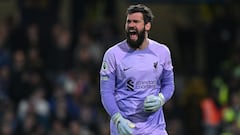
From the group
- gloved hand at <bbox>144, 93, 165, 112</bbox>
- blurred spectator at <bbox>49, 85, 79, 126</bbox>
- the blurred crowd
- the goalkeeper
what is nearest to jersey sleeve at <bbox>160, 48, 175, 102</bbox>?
the goalkeeper

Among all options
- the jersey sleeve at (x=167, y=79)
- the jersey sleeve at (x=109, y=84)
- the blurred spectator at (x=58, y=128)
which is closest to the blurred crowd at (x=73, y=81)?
the blurred spectator at (x=58, y=128)

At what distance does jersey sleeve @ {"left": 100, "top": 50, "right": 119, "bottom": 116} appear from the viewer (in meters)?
8.52

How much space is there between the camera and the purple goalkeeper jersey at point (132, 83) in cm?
859

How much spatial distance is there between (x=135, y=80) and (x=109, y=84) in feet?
0.81

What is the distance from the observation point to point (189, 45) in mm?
18516

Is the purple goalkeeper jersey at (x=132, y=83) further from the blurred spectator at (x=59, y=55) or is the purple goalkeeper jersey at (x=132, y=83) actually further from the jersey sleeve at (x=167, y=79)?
the blurred spectator at (x=59, y=55)

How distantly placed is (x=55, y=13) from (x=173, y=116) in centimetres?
299

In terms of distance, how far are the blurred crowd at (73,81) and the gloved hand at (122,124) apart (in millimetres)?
6146

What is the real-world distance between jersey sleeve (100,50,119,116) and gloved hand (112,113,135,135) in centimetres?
5

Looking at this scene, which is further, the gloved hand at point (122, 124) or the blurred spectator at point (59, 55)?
the blurred spectator at point (59, 55)

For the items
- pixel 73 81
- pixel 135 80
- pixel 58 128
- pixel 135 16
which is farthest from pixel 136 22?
pixel 73 81

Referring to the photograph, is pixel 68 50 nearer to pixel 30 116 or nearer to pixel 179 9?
pixel 30 116

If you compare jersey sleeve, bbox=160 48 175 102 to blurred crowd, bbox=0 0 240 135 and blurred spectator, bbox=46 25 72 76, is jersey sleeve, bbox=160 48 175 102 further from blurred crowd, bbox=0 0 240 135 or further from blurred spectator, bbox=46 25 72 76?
blurred spectator, bbox=46 25 72 76

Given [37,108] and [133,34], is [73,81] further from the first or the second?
[133,34]
